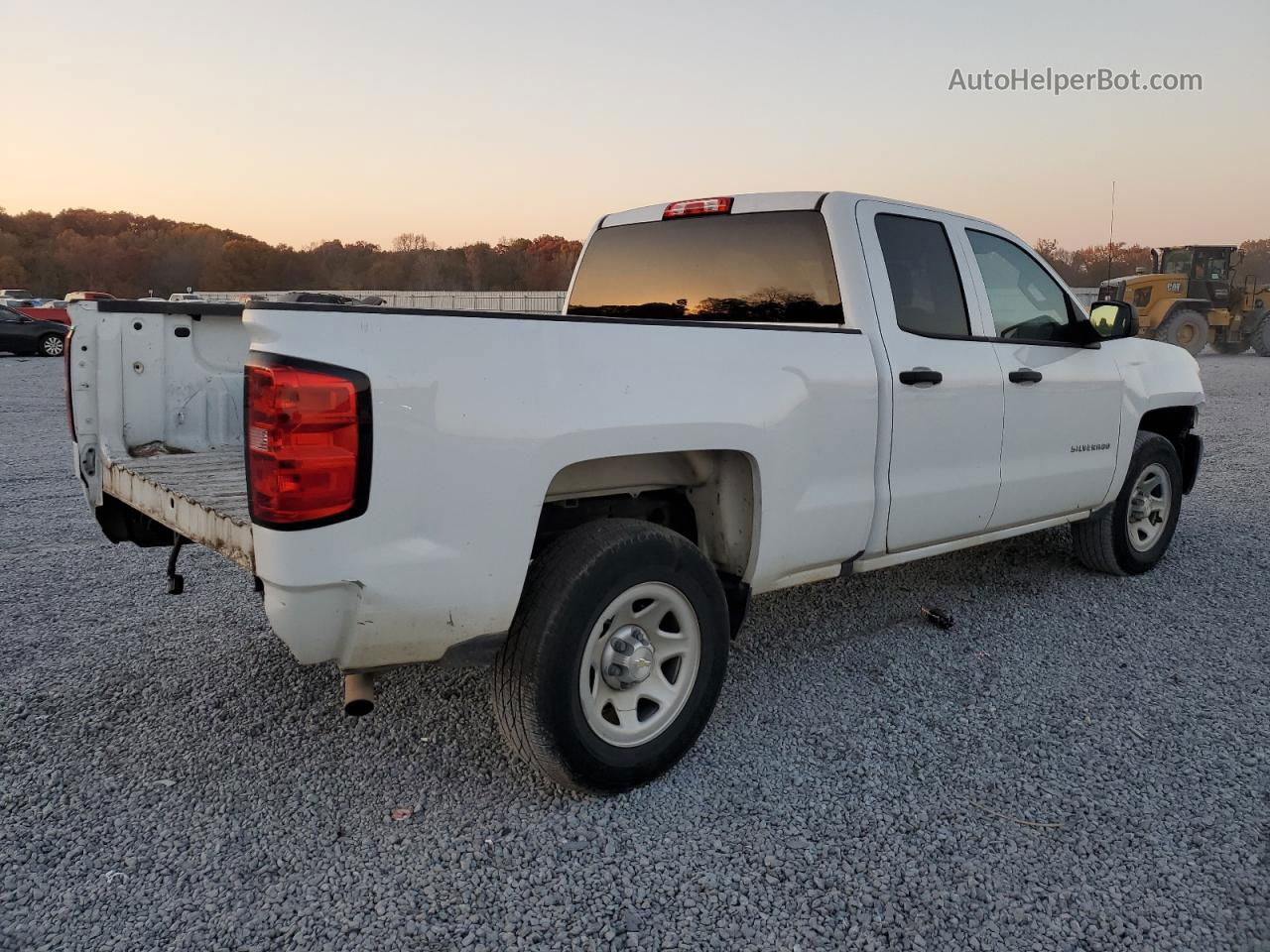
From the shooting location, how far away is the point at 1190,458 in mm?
5918

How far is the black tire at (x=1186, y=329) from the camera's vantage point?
24.8m

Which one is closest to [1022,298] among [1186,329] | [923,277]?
[923,277]

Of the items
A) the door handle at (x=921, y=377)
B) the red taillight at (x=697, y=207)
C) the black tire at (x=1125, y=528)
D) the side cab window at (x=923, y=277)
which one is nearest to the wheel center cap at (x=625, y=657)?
the door handle at (x=921, y=377)

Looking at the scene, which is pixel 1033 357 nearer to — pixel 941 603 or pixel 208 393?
pixel 941 603

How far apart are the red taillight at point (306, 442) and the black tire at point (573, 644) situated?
665 millimetres

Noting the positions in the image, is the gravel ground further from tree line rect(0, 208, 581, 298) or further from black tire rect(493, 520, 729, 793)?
tree line rect(0, 208, 581, 298)

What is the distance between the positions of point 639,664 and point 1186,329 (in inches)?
1063

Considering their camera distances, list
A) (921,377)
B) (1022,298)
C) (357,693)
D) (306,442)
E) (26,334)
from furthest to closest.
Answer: (26,334), (1022,298), (921,377), (357,693), (306,442)

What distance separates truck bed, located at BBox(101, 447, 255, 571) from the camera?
270cm

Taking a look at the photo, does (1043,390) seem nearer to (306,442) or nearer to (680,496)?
(680,496)

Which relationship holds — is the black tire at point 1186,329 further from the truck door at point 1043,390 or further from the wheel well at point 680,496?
the wheel well at point 680,496

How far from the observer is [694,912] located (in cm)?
245

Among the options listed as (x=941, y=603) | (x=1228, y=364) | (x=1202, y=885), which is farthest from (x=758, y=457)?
(x=1228, y=364)

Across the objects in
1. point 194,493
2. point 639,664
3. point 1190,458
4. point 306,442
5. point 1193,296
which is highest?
point 1193,296
